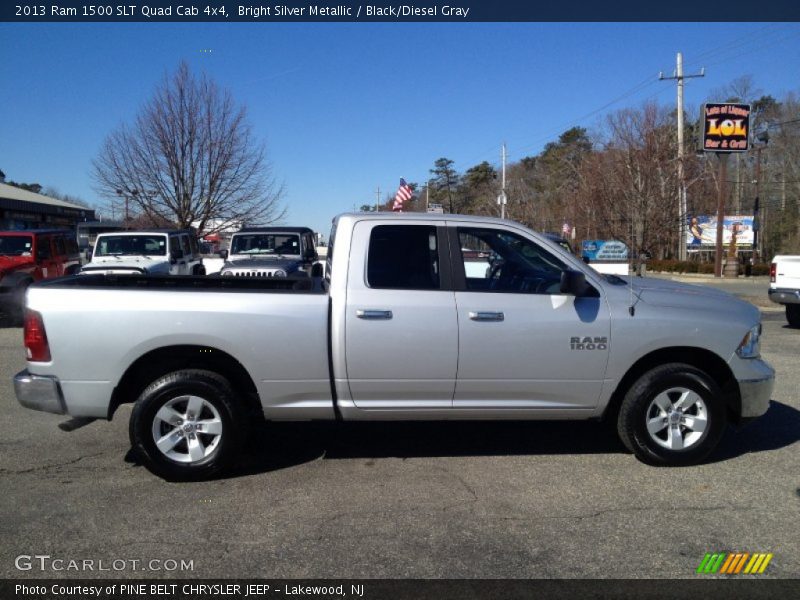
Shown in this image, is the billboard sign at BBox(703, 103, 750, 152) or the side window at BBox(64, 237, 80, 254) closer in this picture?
the side window at BBox(64, 237, 80, 254)

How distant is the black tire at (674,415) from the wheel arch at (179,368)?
285 centimetres

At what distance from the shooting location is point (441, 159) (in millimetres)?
74438

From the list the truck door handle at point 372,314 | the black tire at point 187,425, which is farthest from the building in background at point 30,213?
the truck door handle at point 372,314

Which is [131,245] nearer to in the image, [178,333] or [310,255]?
[310,255]

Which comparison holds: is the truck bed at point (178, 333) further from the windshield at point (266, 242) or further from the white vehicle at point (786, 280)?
the white vehicle at point (786, 280)

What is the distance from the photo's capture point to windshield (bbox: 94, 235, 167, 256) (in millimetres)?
14727

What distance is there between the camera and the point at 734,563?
3.59 meters

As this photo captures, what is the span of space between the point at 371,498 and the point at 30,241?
13.1m

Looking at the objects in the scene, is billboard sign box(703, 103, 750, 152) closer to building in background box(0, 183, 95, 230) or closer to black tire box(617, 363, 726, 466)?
black tire box(617, 363, 726, 466)

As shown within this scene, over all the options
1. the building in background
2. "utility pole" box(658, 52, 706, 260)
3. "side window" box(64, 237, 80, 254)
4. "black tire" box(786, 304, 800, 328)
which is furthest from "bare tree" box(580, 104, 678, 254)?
the building in background

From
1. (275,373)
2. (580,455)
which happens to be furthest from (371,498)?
(580,455)

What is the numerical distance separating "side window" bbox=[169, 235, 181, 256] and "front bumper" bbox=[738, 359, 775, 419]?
1281 centimetres

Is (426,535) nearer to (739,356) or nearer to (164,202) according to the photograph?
(739,356)

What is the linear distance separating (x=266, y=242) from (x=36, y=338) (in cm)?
1075
